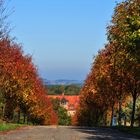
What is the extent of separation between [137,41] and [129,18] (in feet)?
5.54

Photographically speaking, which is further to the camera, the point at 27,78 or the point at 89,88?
the point at 89,88

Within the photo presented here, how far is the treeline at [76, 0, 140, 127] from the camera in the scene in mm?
32250

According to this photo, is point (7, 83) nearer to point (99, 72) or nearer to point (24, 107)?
point (99, 72)

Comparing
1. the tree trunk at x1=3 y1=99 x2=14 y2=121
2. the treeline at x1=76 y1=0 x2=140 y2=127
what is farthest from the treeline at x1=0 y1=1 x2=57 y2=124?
the treeline at x1=76 y1=0 x2=140 y2=127

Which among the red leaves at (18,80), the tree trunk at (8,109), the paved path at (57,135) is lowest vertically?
the paved path at (57,135)

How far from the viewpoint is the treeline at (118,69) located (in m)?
32.2

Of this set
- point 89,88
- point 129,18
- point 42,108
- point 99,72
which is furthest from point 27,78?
point 129,18

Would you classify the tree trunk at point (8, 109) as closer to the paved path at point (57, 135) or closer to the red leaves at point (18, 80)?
the red leaves at point (18, 80)

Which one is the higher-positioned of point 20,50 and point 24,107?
point 20,50

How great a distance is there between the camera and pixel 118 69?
51.1 m

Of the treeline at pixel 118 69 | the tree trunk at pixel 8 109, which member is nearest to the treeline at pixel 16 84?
the tree trunk at pixel 8 109

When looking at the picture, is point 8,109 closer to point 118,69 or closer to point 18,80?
point 18,80

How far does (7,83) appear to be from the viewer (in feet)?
176

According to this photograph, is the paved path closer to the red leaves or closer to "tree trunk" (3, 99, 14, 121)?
the red leaves
